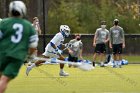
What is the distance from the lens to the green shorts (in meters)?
10.5

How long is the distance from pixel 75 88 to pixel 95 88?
0.47m

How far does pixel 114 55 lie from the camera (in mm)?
25328

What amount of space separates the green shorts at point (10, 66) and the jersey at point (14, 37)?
9 centimetres

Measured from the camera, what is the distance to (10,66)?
34.7ft

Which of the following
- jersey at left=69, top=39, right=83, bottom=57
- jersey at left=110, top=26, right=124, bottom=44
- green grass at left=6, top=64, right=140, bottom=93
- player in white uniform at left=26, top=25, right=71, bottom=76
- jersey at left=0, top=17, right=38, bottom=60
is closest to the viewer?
jersey at left=0, top=17, right=38, bottom=60

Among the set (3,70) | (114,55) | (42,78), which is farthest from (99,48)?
(3,70)

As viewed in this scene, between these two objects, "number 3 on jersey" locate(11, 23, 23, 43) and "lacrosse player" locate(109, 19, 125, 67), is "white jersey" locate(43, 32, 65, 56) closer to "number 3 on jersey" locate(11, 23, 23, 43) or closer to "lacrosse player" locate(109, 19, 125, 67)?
"lacrosse player" locate(109, 19, 125, 67)

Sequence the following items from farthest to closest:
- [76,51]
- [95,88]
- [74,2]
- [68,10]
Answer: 1. [74,2]
2. [68,10]
3. [76,51]
4. [95,88]

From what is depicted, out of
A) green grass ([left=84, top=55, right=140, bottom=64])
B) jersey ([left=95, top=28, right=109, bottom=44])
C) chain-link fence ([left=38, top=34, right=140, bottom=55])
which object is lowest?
green grass ([left=84, top=55, right=140, bottom=64])

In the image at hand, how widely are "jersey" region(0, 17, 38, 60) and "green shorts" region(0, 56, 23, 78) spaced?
0.28ft

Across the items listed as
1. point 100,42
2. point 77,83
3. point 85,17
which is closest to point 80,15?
point 85,17

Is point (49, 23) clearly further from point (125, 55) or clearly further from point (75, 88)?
point (75, 88)

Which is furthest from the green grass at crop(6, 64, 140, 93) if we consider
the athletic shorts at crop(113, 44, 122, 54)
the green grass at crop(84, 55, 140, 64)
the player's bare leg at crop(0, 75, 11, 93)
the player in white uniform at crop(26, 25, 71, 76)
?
the green grass at crop(84, 55, 140, 64)

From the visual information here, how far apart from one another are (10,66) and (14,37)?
49 cm
